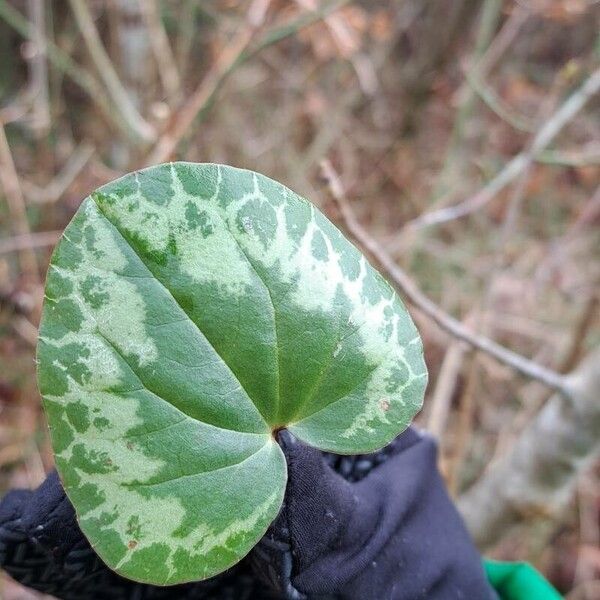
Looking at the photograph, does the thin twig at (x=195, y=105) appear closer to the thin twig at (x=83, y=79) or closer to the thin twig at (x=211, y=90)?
the thin twig at (x=211, y=90)

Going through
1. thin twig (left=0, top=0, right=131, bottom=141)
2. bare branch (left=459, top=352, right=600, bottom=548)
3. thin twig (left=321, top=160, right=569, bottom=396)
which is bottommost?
bare branch (left=459, top=352, right=600, bottom=548)

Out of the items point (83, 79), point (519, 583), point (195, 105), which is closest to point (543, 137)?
point (195, 105)

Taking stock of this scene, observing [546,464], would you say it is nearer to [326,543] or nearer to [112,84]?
[326,543]

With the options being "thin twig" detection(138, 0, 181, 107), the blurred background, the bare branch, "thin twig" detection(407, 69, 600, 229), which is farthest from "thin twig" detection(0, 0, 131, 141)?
the bare branch

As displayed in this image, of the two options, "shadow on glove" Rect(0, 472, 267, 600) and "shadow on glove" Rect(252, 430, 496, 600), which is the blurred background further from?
"shadow on glove" Rect(0, 472, 267, 600)

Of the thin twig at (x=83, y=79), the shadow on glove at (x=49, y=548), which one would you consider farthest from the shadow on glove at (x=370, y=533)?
the thin twig at (x=83, y=79)

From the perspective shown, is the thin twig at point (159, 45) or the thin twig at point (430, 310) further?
the thin twig at point (159, 45)

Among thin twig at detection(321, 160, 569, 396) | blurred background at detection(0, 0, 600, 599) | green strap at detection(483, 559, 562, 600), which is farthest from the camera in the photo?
blurred background at detection(0, 0, 600, 599)
